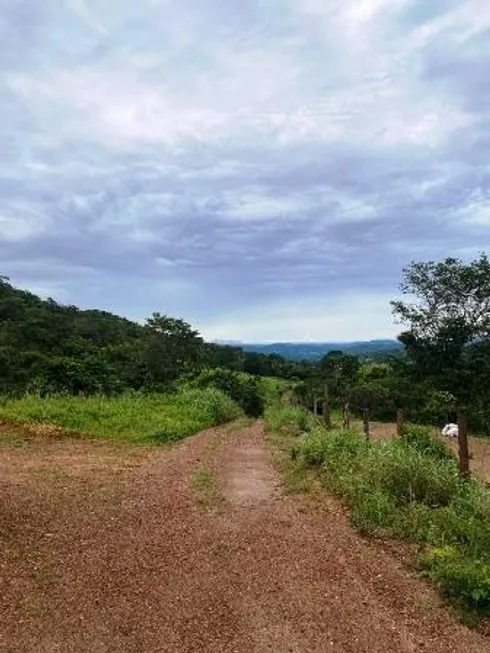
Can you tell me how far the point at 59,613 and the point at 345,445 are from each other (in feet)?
28.9

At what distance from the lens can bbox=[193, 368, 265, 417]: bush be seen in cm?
3419

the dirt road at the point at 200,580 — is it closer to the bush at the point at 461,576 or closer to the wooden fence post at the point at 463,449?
the bush at the point at 461,576

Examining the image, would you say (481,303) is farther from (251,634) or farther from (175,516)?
(251,634)

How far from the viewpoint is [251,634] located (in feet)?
→ 19.9

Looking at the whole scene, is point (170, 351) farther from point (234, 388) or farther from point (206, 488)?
point (206, 488)

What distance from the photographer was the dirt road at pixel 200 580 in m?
5.96

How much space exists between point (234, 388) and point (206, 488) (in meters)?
22.9

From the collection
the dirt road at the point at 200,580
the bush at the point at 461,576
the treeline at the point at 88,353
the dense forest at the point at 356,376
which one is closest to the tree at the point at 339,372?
the dense forest at the point at 356,376

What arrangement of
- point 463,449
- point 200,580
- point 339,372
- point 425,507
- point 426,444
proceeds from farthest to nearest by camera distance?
1. point 339,372
2. point 426,444
3. point 463,449
4. point 425,507
5. point 200,580

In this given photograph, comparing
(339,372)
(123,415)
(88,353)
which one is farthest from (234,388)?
(339,372)

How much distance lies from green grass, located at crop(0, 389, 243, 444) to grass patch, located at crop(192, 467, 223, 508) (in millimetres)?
5793

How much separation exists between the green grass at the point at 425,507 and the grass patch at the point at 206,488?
1.99m

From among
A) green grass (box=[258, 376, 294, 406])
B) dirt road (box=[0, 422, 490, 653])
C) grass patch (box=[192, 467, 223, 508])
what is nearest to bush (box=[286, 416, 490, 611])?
dirt road (box=[0, 422, 490, 653])

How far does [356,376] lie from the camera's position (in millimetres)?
46750
